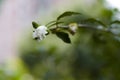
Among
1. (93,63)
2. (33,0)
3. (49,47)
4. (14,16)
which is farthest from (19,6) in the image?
(93,63)

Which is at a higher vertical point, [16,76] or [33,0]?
[33,0]

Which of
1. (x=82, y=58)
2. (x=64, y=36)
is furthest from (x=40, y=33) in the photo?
(x=82, y=58)

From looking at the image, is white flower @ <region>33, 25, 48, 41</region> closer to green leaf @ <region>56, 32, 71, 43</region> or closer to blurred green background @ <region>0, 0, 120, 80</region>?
green leaf @ <region>56, 32, 71, 43</region>

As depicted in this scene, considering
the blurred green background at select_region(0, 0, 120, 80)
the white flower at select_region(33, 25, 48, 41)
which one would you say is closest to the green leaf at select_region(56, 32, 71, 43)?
the white flower at select_region(33, 25, 48, 41)

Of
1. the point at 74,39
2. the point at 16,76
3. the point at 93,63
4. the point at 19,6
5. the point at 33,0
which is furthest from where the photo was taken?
the point at 33,0

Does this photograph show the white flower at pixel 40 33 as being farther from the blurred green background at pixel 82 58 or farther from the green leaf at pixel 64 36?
the blurred green background at pixel 82 58

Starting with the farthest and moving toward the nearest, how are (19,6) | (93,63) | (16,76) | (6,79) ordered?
1. (19,6)
2. (93,63)
3. (16,76)
4. (6,79)

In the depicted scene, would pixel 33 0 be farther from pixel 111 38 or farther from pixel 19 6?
pixel 111 38

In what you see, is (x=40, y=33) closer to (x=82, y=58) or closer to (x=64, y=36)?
(x=64, y=36)

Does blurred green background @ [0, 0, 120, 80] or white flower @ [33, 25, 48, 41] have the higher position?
blurred green background @ [0, 0, 120, 80]
